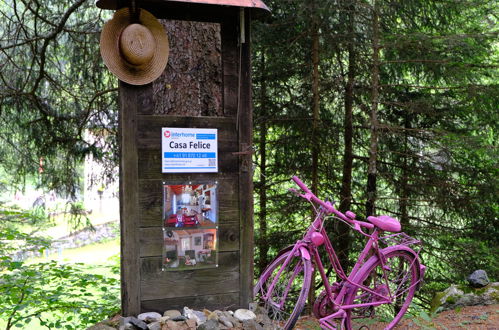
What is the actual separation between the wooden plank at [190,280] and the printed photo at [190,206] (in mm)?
301

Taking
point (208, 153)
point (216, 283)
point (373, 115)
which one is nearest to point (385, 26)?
point (373, 115)

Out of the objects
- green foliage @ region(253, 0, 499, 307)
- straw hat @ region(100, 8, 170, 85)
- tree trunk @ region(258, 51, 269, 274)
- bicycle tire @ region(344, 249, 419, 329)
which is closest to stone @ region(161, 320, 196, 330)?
bicycle tire @ region(344, 249, 419, 329)

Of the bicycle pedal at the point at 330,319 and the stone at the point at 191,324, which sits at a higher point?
the stone at the point at 191,324

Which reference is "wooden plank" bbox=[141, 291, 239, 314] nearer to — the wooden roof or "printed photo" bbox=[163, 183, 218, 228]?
"printed photo" bbox=[163, 183, 218, 228]

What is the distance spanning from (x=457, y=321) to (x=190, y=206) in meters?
3.14

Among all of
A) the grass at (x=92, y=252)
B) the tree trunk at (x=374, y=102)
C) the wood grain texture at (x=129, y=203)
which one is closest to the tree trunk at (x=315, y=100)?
the tree trunk at (x=374, y=102)

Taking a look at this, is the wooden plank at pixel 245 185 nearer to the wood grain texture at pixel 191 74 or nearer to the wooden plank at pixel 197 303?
the wooden plank at pixel 197 303

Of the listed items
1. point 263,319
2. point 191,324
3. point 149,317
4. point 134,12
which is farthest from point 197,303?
point 134,12

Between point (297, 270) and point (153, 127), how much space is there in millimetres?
1481

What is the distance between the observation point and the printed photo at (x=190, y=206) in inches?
144

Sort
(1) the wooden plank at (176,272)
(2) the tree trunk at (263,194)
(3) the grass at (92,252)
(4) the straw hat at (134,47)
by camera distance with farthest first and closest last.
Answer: (3) the grass at (92,252) < (2) the tree trunk at (263,194) < (1) the wooden plank at (176,272) < (4) the straw hat at (134,47)

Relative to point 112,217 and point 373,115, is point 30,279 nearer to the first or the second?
point 373,115

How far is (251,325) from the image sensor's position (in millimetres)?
3619

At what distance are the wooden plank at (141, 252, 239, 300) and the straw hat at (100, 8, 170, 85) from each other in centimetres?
139
